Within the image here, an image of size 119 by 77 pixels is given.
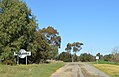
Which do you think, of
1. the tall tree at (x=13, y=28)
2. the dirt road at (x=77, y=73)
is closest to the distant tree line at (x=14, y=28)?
the tall tree at (x=13, y=28)

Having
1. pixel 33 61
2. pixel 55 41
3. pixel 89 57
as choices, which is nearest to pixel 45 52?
pixel 33 61

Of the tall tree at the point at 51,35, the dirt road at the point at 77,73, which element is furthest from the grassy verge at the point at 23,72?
the tall tree at the point at 51,35

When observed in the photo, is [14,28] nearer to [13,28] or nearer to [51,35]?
[13,28]

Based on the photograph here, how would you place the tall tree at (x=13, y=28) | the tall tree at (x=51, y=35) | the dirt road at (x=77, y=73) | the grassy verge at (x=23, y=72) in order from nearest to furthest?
the grassy verge at (x=23, y=72) → the dirt road at (x=77, y=73) → the tall tree at (x=13, y=28) → the tall tree at (x=51, y=35)

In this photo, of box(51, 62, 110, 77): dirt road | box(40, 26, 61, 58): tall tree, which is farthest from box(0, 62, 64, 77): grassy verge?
box(40, 26, 61, 58): tall tree

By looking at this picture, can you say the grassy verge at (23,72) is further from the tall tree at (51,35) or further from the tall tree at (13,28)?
the tall tree at (51,35)

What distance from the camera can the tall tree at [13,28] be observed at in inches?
2577

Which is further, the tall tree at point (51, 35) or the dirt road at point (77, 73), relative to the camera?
the tall tree at point (51, 35)

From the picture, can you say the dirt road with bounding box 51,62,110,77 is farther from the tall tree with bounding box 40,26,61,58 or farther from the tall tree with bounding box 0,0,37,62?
the tall tree with bounding box 40,26,61,58

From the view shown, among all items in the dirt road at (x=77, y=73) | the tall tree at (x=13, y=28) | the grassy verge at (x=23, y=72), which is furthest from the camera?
the tall tree at (x=13, y=28)

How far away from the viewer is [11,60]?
2613 inches

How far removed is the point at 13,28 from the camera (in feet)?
215

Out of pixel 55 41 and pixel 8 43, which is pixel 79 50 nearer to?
pixel 55 41

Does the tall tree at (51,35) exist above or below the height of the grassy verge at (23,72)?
above
